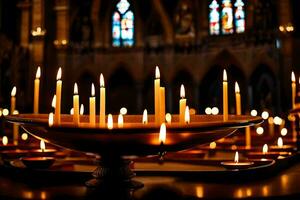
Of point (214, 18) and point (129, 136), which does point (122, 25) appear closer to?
point (214, 18)

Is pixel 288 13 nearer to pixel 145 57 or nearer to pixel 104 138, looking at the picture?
pixel 145 57

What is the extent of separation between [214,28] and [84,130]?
14713 mm

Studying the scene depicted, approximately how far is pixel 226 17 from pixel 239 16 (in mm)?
543

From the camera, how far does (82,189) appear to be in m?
1.98

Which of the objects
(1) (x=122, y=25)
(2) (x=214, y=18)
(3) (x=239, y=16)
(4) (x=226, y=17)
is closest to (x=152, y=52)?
(1) (x=122, y=25)

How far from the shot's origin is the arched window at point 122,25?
16.4m

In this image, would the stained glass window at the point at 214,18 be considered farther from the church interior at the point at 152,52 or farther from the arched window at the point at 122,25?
the arched window at the point at 122,25

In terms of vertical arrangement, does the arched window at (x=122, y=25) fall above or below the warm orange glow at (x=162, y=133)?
above

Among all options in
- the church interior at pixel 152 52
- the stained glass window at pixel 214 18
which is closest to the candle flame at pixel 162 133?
the church interior at pixel 152 52

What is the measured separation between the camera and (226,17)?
15.1 meters

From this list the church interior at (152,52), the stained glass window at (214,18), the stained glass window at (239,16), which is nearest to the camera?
the church interior at (152,52)

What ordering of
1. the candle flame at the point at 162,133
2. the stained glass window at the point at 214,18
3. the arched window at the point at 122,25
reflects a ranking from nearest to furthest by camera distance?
the candle flame at the point at 162,133 < the stained glass window at the point at 214,18 < the arched window at the point at 122,25

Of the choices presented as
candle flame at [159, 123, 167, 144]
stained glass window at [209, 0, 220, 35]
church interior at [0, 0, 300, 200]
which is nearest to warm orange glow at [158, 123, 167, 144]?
candle flame at [159, 123, 167, 144]

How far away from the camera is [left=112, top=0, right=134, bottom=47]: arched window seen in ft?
53.8
